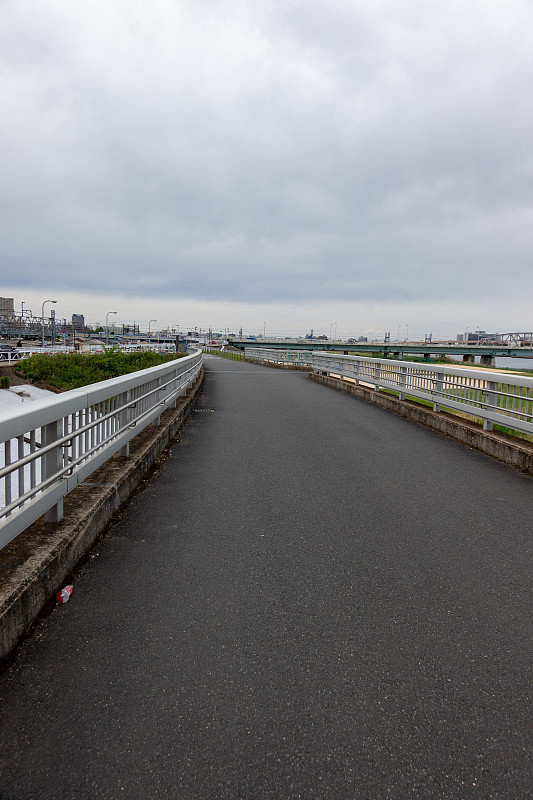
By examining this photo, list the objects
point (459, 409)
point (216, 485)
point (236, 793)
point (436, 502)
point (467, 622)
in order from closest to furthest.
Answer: point (236, 793) < point (467, 622) < point (436, 502) < point (216, 485) < point (459, 409)

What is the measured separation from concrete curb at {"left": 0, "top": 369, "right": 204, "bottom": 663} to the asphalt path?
14 centimetres

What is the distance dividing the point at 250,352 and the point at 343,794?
47141 millimetres

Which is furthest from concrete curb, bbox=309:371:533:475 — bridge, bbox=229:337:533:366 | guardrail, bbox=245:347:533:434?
bridge, bbox=229:337:533:366

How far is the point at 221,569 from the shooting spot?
3.71m

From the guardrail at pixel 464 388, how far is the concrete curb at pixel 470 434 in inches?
10.0

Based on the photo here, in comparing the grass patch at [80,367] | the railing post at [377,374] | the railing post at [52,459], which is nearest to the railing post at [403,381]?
the railing post at [377,374]

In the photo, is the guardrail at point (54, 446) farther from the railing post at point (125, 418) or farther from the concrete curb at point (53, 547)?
the concrete curb at point (53, 547)

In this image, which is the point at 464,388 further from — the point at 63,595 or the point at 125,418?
the point at 63,595

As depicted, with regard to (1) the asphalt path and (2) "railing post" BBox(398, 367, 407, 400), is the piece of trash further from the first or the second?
(2) "railing post" BBox(398, 367, 407, 400)

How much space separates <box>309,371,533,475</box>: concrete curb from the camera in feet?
23.5

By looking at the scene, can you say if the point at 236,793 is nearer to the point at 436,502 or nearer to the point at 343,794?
the point at 343,794

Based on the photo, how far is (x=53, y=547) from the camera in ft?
10.9

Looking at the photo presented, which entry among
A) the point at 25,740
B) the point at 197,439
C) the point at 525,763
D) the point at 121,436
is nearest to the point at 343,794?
the point at 525,763

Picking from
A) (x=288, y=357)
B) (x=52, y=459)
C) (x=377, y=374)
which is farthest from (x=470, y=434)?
(x=288, y=357)
